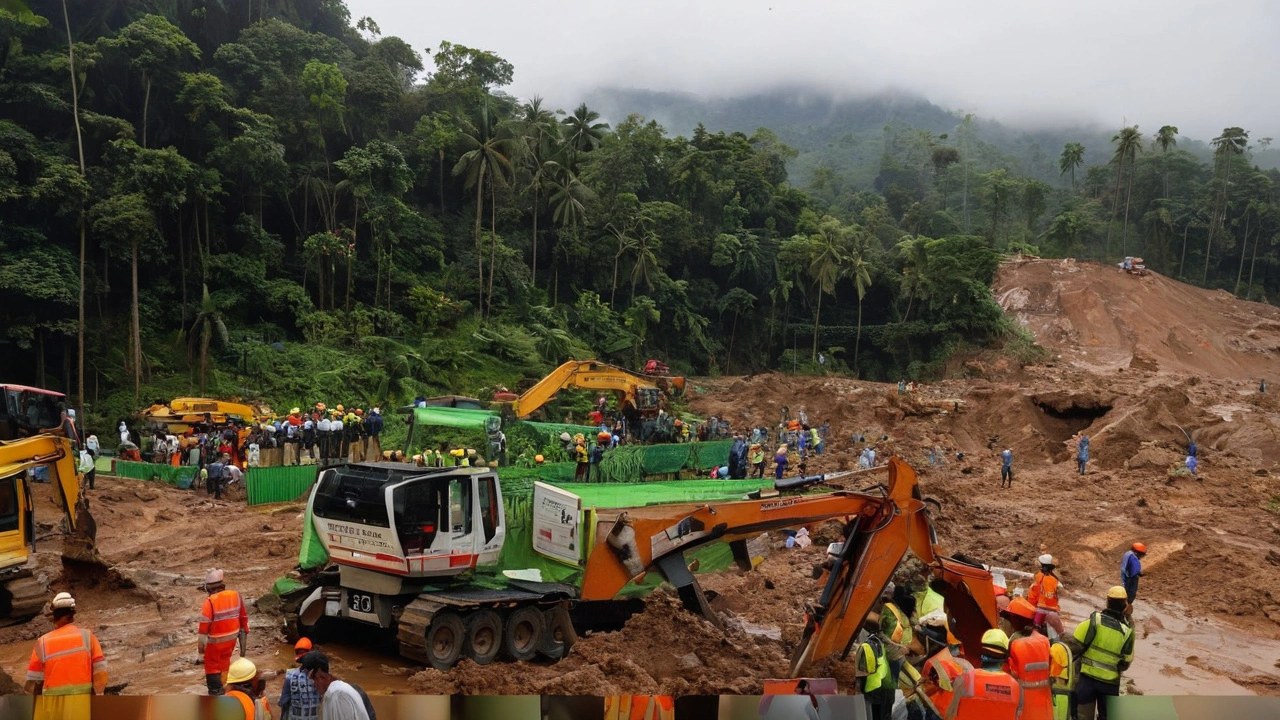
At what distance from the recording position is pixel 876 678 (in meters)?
6.67

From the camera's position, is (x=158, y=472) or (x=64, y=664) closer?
(x=64, y=664)

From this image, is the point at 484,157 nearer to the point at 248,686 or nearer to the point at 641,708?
the point at 248,686

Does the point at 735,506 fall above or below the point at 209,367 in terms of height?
above

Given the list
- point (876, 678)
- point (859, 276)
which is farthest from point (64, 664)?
point (859, 276)

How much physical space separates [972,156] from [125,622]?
155m

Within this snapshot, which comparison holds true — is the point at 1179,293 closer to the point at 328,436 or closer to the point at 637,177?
the point at 637,177

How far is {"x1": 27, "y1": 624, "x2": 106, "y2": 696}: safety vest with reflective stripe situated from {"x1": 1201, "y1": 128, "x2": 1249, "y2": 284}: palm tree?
87.3 metres

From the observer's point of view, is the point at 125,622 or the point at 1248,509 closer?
the point at 125,622

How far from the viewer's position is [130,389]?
3266cm

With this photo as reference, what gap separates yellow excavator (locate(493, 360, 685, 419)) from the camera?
26.7 meters

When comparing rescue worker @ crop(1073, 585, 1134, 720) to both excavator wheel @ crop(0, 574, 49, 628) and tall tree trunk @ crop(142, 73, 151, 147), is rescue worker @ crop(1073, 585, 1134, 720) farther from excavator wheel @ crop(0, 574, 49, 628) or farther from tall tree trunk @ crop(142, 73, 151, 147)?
tall tree trunk @ crop(142, 73, 151, 147)

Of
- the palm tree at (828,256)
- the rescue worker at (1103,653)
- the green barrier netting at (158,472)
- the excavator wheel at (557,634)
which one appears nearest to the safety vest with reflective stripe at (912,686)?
the rescue worker at (1103,653)

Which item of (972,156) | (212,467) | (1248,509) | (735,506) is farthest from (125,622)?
(972,156)

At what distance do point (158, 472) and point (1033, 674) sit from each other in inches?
913
